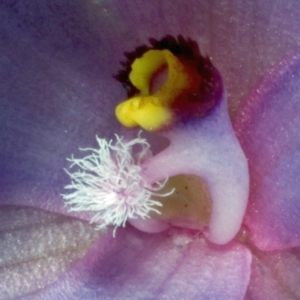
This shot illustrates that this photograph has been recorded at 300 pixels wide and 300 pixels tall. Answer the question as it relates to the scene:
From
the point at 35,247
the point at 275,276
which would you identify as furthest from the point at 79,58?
the point at 275,276

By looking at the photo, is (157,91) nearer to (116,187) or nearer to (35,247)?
(116,187)

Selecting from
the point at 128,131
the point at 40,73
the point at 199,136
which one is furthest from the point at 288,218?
the point at 40,73

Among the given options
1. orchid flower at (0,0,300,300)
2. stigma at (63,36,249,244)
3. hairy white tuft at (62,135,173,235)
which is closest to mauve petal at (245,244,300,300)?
orchid flower at (0,0,300,300)

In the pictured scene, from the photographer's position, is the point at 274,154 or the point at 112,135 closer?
the point at 274,154

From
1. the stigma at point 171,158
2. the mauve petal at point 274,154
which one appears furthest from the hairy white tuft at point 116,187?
the mauve petal at point 274,154

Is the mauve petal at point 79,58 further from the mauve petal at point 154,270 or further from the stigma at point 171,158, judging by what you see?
the mauve petal at point 154,270

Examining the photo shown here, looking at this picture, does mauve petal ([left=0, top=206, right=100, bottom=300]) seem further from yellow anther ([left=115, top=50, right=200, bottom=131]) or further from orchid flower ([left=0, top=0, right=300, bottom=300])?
yellow anther ([left=115, top=50, right=200, bottom=131])
